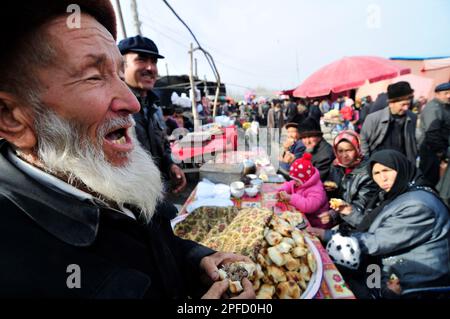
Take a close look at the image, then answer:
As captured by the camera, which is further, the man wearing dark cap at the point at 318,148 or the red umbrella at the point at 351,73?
the red umbrella at the point at 351,73

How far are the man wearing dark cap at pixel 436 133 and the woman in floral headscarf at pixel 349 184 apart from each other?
2308mm

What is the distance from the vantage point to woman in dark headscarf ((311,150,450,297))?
174 centimetres

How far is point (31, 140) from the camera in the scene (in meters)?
0.84

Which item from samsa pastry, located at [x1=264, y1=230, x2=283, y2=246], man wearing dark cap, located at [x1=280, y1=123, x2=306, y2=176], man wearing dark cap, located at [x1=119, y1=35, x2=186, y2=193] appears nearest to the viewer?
samsa pastry, located at [x1=264, y1=230, x2=283, y2=246]

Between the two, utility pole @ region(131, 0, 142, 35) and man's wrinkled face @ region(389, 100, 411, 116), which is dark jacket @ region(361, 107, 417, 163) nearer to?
man's wrinkled face @ region(389, 100, 411, 116)

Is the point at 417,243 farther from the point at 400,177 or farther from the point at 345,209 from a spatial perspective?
the point at 345,209

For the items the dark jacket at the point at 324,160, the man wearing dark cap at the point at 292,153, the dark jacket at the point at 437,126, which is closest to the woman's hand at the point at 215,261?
the dark jacket at the point at 324,160

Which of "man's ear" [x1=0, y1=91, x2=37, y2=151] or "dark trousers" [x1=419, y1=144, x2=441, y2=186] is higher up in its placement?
"man's ear" [x1=0, y1=91, x2=37, y2=151]

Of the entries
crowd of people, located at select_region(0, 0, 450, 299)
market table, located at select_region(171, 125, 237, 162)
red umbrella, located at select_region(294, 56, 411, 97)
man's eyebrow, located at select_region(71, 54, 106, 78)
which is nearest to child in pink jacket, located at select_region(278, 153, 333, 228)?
crowd of people, located at select_region(0, 0, 450, 299)

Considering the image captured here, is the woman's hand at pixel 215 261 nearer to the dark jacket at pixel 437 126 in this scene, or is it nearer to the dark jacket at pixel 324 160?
the dark jacket at pixel 324 160

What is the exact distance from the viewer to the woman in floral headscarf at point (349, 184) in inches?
106

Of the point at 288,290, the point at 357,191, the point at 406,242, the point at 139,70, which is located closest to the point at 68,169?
the point at 288,290

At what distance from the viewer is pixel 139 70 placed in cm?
274

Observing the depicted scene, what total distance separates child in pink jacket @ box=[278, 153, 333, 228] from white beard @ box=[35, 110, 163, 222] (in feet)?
6.66
